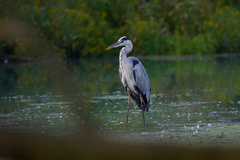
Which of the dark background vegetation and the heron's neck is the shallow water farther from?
the dark background vegetation

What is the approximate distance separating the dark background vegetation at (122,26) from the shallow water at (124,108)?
24.0 feet

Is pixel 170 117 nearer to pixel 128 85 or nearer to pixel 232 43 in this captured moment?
pixel 128 85

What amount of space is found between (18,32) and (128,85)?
44.9ft

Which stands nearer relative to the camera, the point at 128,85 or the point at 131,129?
the point at 131,129

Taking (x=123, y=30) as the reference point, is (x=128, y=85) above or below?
below

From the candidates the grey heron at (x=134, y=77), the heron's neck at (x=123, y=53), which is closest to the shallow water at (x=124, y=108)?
the grey heron at (x=134, y=77)

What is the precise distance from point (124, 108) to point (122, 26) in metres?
17.0

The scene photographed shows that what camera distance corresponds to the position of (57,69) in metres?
17.6

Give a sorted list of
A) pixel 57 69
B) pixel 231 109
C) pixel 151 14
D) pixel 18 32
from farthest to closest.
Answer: pixel 151 14, pixel 18 32, pixel 57 69, pixel 231 109

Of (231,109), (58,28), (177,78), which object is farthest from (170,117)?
(58,28)

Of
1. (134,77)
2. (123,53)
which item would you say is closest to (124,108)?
(134,77)

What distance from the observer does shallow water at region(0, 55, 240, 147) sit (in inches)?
235

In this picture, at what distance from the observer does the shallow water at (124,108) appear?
596cm

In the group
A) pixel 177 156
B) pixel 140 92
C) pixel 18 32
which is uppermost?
pixel 18 32
